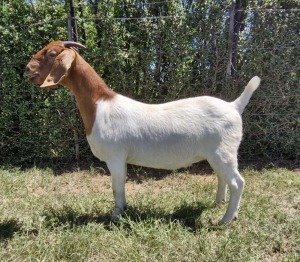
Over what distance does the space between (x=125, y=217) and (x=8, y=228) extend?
1308 mm

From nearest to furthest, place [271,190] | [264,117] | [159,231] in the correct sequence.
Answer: [159,231] → [271,190] → [264,117]

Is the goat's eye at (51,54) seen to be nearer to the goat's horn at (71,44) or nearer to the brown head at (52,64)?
the brown head at (52,64)

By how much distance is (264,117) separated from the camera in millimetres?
5918

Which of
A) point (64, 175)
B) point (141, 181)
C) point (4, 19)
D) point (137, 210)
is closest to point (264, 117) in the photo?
point (141, 181)

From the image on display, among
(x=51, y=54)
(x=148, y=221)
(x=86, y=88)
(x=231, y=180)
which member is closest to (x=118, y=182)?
→ (x=148, y=221)

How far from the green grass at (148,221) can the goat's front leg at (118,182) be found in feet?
0.41

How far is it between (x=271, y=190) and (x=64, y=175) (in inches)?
134

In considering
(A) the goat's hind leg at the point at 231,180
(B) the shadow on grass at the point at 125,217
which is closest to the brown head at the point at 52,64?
(B) the shadow on grass at the point at 125,217

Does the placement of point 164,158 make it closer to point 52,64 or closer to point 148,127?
point 148,127

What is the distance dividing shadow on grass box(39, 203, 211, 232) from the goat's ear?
1.59 m

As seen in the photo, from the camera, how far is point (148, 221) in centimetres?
367

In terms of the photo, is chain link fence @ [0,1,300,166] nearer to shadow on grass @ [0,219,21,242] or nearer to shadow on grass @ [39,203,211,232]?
shadow on grass @ [39,203,211,232]

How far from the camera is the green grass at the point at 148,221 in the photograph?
10.2 feet

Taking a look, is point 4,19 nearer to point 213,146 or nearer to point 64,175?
point 64,175
